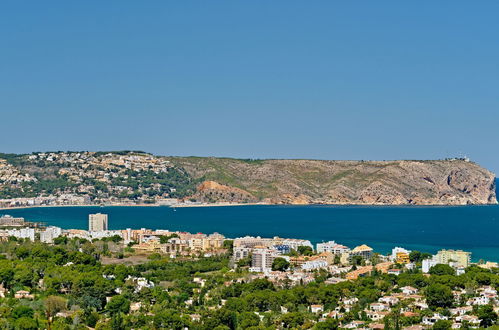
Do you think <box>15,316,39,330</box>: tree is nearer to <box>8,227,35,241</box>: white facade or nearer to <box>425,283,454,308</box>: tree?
<box>425,283,454,308</box>: tree

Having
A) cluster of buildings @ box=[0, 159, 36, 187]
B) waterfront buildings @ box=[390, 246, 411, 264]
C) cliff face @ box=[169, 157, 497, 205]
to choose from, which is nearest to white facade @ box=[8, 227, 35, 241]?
waterfront buildings @ box=[390, 246, 411, 264]

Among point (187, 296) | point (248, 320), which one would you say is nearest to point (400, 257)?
point (187, 296)

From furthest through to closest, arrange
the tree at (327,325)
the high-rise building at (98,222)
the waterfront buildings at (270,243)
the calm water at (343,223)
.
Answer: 1. the high-rise building at (98,222)
2. the calm water at (343,223)
3. the waterfront buildings at (270,243)
4. the tree at (327,325)

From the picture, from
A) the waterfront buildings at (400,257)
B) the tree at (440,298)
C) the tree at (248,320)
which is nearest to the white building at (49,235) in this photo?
the waterfront buildings at (400,257)

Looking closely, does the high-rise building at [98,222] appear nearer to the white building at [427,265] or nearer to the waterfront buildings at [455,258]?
the waterfront buildings at [455,258]

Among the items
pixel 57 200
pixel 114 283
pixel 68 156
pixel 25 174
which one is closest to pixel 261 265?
pixel 114 283

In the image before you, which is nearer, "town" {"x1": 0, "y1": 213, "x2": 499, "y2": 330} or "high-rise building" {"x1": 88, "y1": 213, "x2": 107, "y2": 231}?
"town" {"x1": 0, "y1": 213, "x2": 499, "y2": 330}
